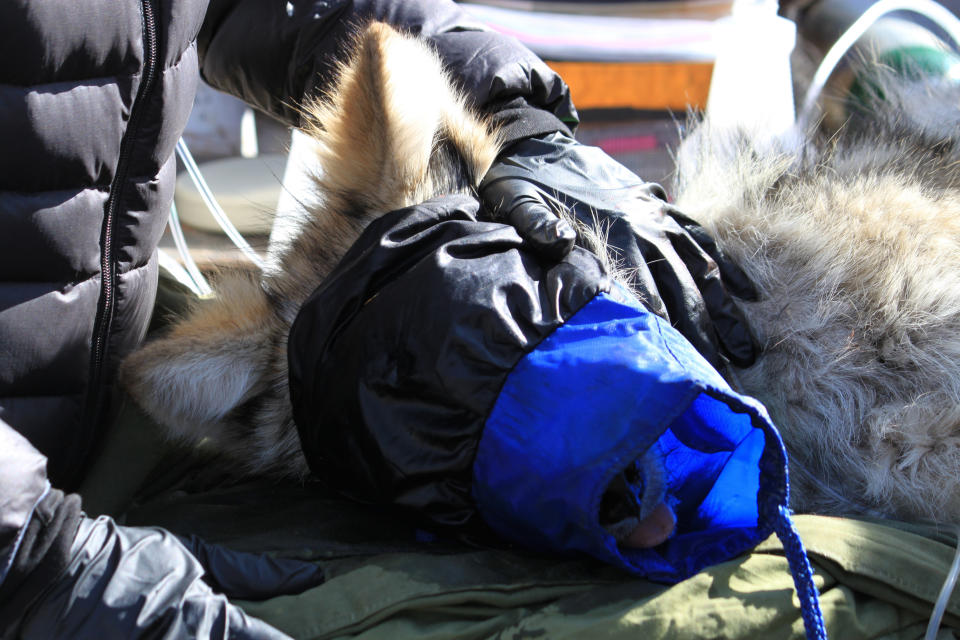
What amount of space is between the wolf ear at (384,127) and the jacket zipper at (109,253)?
0.19m

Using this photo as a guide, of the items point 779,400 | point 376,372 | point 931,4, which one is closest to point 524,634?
point 376,372

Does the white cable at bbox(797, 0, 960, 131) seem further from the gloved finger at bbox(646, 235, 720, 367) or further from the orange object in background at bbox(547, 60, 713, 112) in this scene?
the orange object in background at bbox(547, 60, 713, 112)

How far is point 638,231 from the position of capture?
92 centimetres

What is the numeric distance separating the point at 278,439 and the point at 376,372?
22cm

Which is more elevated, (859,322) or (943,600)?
(859,322)

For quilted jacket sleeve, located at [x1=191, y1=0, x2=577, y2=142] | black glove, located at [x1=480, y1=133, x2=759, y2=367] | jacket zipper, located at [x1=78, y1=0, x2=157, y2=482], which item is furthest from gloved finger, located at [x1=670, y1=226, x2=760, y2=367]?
jacket zipper, located at [x1=78, y1=0, x2=157, y2=482]

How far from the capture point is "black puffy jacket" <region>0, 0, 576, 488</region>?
755 mm

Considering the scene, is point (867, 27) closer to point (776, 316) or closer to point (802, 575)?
point (776, 316)

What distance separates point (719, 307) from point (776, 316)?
9 cm

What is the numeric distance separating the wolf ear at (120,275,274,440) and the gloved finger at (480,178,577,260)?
0.28 meters

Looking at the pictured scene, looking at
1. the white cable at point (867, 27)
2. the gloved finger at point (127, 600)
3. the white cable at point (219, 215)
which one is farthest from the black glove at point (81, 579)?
the white cable at point (867, 27)

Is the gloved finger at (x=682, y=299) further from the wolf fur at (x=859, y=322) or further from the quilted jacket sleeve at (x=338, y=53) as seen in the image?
the quilted jacket sleeve at (x=338, y=53)

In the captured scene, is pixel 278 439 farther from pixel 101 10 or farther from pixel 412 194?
pixel 101 10

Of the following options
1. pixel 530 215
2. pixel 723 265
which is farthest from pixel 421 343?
pixel 723 265
